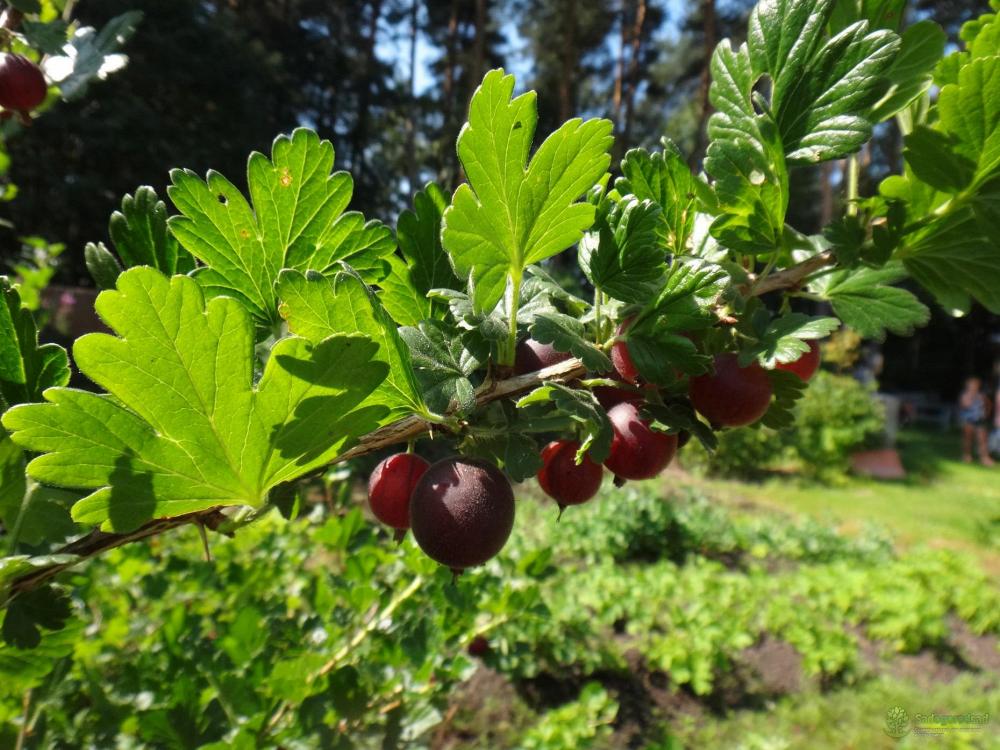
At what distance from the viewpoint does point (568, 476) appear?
1.85 ft

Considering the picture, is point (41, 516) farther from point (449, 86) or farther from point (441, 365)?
point (449, 86)

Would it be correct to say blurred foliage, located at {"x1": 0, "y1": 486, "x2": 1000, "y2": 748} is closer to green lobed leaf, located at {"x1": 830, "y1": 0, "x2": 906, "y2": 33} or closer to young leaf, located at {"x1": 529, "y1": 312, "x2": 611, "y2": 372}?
young leaf, located at {"x1": 529, "y1": 312, "x2": 611, "y2": 372}

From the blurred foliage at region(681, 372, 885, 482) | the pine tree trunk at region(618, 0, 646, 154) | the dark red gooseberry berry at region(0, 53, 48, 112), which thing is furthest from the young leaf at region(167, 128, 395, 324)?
the pine tree trunk at region(618, 0, 646, 154)

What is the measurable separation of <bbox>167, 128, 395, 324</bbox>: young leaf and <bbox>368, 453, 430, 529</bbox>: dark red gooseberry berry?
0.17 m

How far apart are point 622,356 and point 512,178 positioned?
0.18 m

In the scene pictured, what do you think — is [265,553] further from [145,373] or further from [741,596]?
[741,596]

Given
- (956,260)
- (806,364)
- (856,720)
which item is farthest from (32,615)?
(856,720)

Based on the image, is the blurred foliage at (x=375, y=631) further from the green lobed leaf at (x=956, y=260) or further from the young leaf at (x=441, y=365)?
the green lobed leaf at (x=956, y=260)

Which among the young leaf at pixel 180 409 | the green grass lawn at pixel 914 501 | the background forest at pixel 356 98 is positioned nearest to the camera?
the young leaf at pixel 180 409

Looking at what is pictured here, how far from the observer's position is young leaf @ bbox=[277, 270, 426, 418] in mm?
379

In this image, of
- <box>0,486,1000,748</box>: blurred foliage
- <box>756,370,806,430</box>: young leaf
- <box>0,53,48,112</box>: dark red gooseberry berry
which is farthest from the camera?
<box>0,486,1000,748</box>: blurred foliage

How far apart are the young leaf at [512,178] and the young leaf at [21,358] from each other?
30 centimetres

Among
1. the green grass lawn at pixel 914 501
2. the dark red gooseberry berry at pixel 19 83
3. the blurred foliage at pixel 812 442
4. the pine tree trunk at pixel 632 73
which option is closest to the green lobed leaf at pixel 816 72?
the dark red gooseberry berry at pixel 19 83

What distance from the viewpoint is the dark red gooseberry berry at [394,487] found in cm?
55
